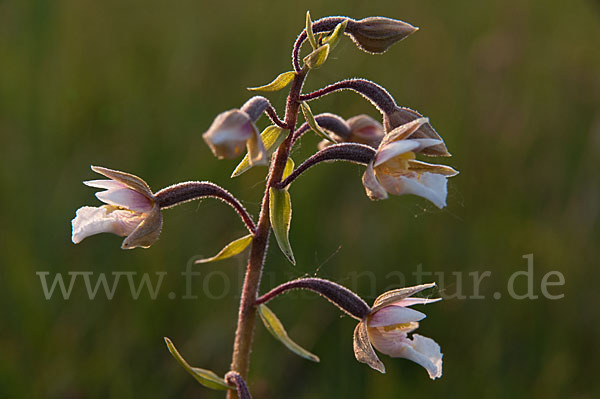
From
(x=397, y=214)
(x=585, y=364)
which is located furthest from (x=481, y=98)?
(x=585, y=364)

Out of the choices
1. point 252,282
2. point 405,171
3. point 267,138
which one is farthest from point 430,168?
point 252,282

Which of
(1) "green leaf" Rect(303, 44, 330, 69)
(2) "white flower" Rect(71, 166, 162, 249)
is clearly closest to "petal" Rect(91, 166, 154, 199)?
(2) "white flower" Rect(71, 166, 162, 249)

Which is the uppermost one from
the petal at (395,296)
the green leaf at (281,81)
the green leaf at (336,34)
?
the green leaf at (336,34)

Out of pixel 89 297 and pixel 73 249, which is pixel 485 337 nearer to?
pixel 89 297

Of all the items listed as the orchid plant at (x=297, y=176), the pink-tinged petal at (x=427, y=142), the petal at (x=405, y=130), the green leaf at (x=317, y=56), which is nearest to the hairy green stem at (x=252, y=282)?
the orchid plant at (x=297, y=176)

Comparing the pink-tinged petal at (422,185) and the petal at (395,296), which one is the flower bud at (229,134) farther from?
Result: the petal at (395,296)

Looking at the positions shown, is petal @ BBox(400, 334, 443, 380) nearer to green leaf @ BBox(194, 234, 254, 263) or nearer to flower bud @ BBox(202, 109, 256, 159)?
green leaf @ BBox(194, 234, 254, 263)
